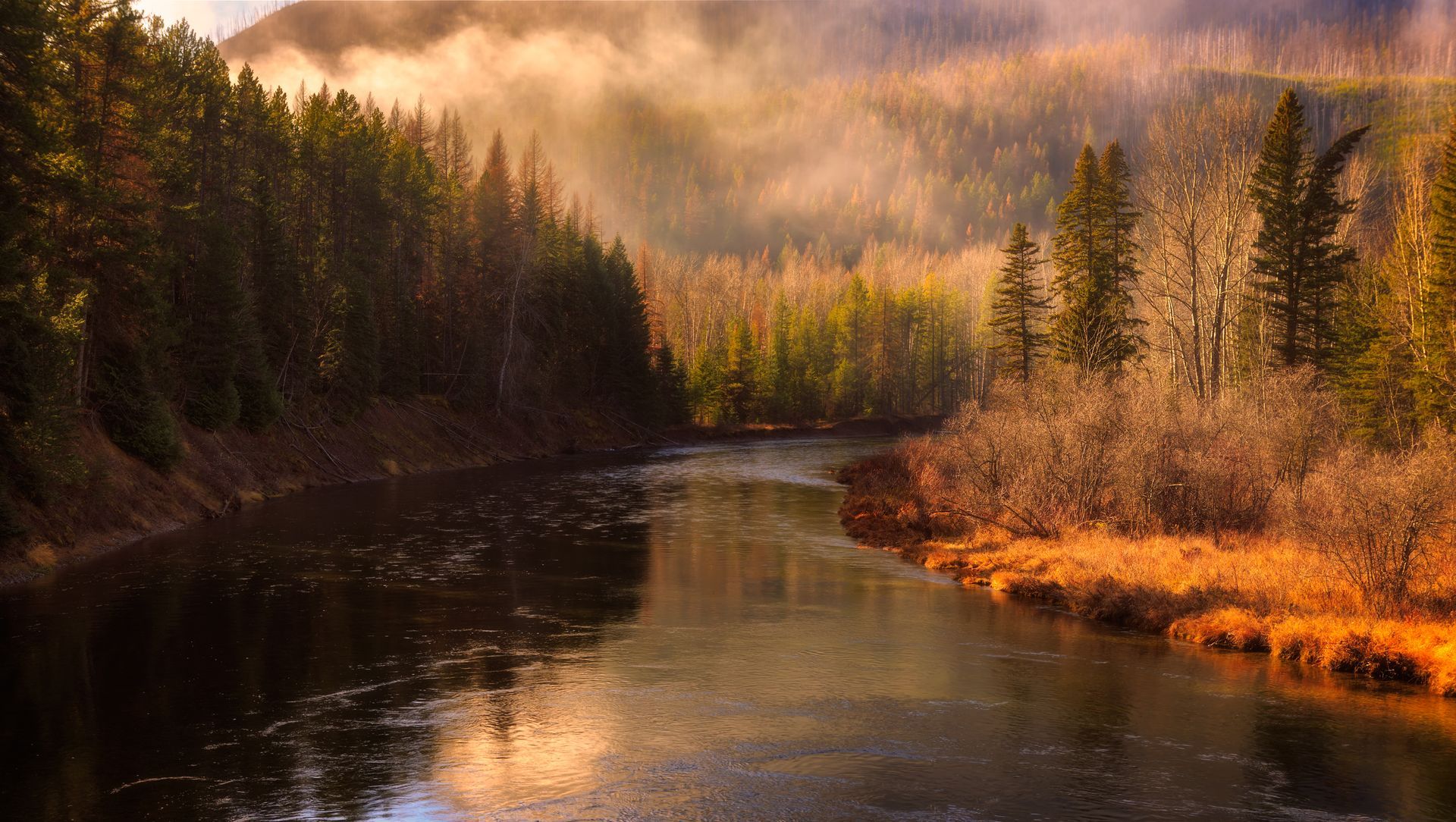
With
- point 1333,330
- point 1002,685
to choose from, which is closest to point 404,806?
point 1002,685

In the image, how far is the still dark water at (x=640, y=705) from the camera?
1249cm

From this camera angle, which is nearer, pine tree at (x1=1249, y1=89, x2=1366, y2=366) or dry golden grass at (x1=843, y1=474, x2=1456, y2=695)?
dry golden grass at (x1=843, y1=474, x2=1456, y2=695)

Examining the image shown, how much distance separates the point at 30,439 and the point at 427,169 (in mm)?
58105

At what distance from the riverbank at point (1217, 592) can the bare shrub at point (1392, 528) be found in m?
0.53

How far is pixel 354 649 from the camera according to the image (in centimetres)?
1917

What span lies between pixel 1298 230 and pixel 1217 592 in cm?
3000

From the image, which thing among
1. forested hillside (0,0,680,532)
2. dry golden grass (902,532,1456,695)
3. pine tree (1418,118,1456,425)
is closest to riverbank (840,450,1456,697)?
dry golden grass (902,532,1456,695)

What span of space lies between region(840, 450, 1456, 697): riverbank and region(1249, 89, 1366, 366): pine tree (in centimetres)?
2357

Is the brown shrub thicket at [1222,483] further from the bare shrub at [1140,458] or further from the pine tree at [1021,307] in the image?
the pine tree at [1021,307]

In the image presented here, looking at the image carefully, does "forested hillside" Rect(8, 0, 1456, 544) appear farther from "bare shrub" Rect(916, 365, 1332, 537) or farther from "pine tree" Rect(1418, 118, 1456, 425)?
"bare shrub" Rect(916, 365, 1332, 537)

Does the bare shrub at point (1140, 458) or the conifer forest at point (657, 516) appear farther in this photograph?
the bare shrub at point (1140, 458)

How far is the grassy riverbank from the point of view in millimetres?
18062

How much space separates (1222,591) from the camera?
21.6m

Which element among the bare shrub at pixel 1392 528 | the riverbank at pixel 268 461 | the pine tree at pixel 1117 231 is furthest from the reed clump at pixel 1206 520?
the riverbank at pixel 268 461
